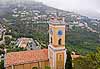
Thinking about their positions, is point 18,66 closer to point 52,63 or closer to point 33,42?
point 52,63

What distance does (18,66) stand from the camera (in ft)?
73.0

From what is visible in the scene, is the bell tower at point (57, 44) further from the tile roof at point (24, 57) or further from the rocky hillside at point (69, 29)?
the rocky hillside at point (69, 29)

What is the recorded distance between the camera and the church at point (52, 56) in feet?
72.8

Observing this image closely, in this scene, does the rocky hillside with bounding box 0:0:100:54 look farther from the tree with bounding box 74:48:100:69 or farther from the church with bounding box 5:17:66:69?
the tree with bounding box 74:48:100:69

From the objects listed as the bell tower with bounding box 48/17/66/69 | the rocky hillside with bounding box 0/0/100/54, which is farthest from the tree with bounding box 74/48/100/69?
the rocky hillside with bounding box 0/0/100/54

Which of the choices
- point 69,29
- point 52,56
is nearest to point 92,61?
point 52,56

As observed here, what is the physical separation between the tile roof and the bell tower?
1.13 metres

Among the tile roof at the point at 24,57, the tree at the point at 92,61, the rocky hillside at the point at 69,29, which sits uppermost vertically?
the tree at the point at 92,61

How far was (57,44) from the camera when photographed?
74.0 ft

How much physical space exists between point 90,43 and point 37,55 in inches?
1339

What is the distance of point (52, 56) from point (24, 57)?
2872 millimetres

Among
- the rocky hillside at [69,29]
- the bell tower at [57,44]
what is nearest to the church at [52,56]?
the bell tower at [57,44]

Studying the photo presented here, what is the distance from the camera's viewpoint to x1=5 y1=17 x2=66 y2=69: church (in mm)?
22203

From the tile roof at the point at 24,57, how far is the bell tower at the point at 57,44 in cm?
113
